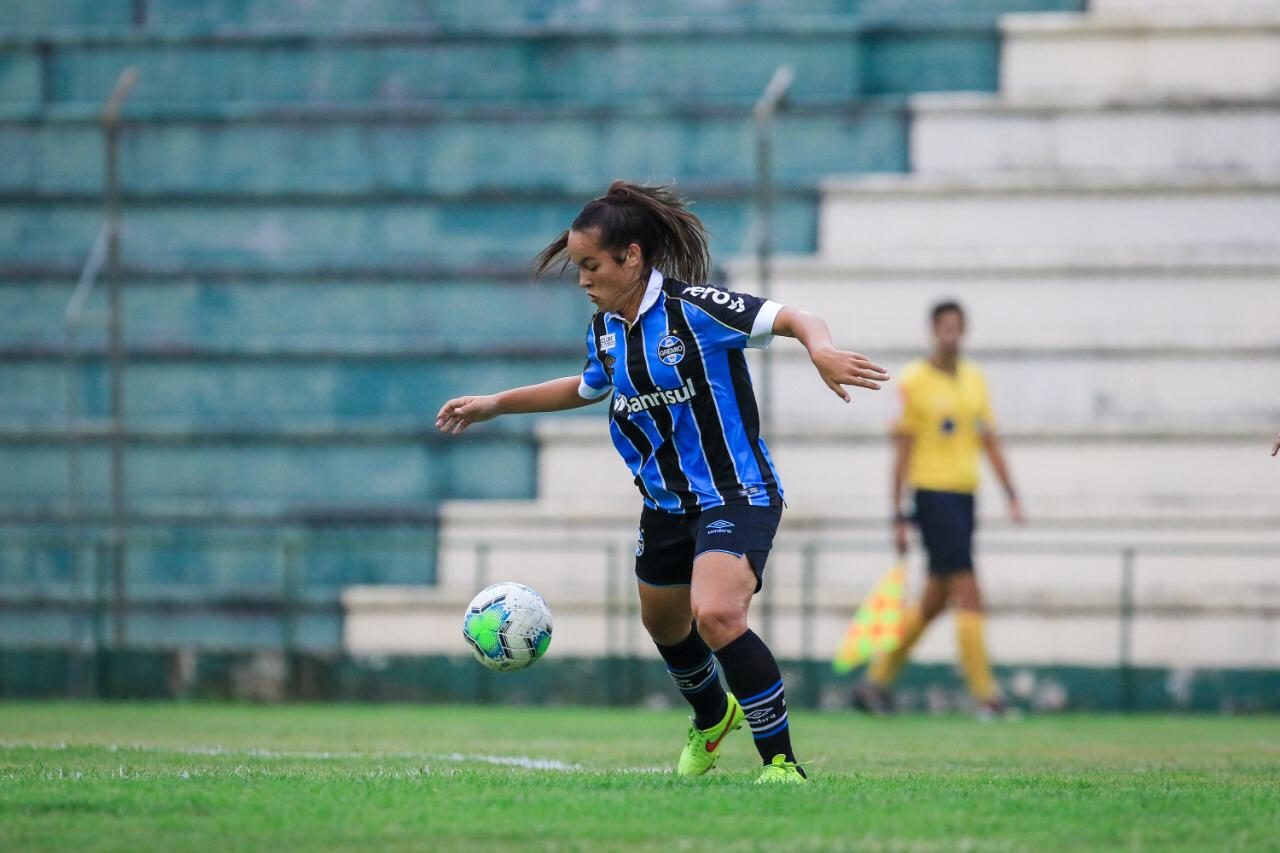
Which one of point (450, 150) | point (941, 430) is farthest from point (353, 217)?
point (941, 430)

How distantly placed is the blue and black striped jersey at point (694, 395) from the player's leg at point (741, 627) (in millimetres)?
188

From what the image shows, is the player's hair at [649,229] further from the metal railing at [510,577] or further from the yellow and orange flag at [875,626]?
the metal railing at [510,577]

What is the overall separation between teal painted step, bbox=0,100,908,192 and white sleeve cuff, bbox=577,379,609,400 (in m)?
8.63

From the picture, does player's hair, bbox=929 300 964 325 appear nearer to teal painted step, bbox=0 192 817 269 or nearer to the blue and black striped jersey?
teal painted step, bbox=0 192 817 269

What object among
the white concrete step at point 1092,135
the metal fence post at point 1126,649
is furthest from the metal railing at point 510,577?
the white concrete step at point 1092,135

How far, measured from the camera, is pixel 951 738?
9.80 meters

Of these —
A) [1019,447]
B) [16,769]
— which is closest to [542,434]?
[1019,447]

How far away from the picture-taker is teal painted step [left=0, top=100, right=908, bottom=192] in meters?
15.5

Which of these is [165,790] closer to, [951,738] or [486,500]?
[951,738]

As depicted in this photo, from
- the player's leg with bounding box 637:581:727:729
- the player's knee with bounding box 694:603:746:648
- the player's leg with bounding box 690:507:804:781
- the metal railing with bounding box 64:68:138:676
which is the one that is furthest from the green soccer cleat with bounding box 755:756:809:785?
the metal railing with bounding box 64:68:138:676

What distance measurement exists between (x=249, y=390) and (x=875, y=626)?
18.0 feet

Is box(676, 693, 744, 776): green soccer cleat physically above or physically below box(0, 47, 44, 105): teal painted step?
below

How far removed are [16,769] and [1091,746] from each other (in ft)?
16.8

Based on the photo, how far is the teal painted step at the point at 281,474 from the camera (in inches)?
586
